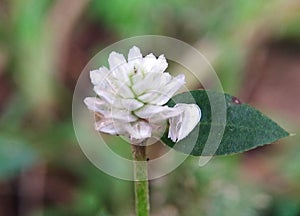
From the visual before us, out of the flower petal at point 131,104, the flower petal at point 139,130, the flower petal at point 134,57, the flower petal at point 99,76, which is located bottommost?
the flower petal at point 139,130

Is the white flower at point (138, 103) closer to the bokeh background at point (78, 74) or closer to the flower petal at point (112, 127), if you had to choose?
the flower petal at point (112, 127)

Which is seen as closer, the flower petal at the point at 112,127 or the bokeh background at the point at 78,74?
the flower petal at the point at 112,127

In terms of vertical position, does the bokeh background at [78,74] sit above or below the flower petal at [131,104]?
above

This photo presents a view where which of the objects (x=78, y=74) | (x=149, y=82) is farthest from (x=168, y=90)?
(x=78, y=74)

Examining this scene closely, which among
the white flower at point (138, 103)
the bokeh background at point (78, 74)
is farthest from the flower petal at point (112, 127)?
the bokeh background at point (78, 74)

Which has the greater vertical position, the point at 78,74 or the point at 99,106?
the point at 78,74

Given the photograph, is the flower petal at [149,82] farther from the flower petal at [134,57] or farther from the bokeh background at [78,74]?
the bokeh background at [78,74]

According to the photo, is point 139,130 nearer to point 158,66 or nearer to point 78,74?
point 158,66

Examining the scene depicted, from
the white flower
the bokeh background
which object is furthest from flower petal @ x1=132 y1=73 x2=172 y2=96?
the bokeh background
